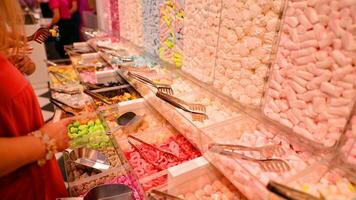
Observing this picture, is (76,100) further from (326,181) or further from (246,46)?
(326,181)

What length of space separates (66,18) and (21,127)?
127 inches

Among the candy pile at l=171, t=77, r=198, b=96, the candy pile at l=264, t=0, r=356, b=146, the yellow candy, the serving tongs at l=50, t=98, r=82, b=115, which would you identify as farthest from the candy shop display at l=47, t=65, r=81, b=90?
the yellow candy

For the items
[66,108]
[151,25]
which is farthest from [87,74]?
[151,25]

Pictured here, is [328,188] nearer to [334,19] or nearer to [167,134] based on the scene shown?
[334,19]

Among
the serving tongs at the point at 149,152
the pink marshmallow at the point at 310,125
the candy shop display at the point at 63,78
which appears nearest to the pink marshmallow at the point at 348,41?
the pink marshmallow at the point at 310,125

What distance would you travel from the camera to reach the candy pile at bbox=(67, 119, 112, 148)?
51.6 inches

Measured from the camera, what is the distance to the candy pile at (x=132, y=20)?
200 cm

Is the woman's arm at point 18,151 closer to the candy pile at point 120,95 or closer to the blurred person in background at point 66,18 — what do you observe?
the candy pile at point 120,95

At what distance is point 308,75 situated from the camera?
77cm

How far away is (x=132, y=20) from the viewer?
2.13 metres

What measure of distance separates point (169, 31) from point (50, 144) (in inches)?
40.6

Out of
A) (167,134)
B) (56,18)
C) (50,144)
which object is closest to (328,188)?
(167,134)

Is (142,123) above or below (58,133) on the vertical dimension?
below

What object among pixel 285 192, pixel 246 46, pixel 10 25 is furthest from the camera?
pixel 246 46
